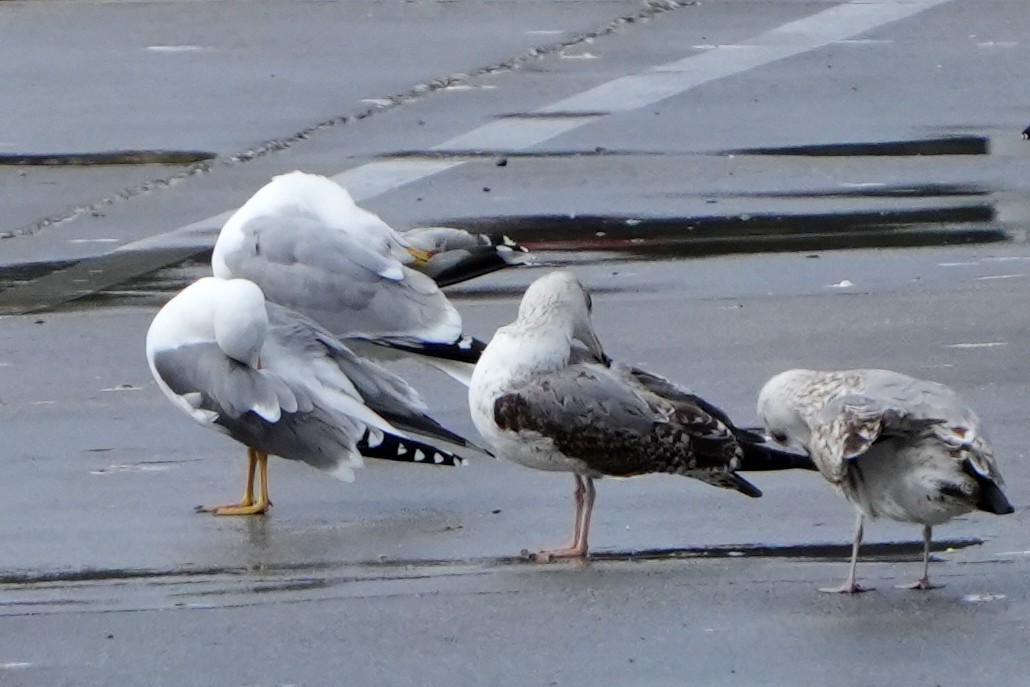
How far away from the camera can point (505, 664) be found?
5758mm

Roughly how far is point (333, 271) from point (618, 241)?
2669mm

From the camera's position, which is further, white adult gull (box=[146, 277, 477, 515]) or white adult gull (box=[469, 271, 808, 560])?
white adult gull (box=[146, 277, 477, 515])

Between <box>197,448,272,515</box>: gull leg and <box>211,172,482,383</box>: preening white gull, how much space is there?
0.99 metres

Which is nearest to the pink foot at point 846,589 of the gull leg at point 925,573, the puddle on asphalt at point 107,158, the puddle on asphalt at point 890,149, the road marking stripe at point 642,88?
the gull leg at point 925,573

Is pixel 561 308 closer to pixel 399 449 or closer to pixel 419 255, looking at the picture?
pixel 399 449

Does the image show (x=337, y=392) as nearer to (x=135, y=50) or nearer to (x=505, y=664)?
(x=505, y=664)

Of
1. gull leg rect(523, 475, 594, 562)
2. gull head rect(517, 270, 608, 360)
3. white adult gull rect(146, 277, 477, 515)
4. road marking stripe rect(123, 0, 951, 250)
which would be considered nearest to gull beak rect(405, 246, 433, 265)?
white adult gull rect(146, 277, 477, 515)

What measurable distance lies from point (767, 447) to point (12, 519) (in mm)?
2346

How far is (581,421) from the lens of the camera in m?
6.83

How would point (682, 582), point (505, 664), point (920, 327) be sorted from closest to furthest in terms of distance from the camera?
point (505, 664)
point (682, 582)
point (920, 327)

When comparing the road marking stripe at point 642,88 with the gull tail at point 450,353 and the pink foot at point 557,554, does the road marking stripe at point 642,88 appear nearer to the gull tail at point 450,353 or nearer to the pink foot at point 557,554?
the gull tail at point 450,353

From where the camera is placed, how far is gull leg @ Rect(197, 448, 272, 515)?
744 cm

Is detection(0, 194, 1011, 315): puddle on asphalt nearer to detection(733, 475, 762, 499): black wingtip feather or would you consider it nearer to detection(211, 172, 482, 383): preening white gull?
detection(211, 172, 482, 383): preening white gull

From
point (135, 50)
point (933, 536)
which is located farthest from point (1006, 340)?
point (135, 50)
